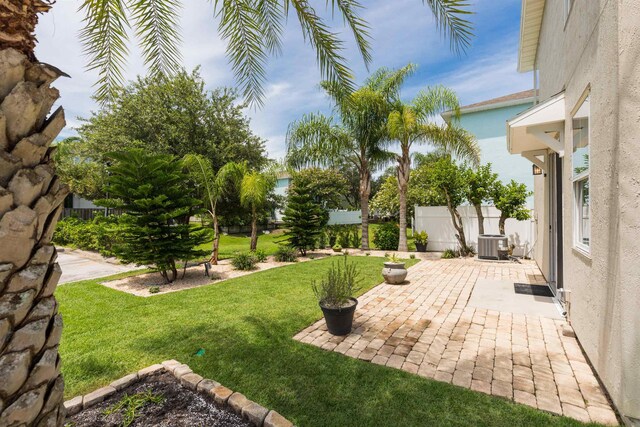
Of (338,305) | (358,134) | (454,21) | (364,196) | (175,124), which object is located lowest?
(338,305)

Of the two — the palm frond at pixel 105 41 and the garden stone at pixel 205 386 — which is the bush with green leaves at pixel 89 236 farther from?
the garden stone at pixel 205 386

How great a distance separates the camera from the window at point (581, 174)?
3738mm

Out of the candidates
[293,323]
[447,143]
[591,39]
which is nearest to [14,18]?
[293,323]

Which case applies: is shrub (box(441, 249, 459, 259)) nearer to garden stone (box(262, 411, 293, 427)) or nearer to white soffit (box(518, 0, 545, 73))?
white soffit (box(518, 0, 545, 73))

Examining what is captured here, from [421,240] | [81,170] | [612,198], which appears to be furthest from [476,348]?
[81,170]

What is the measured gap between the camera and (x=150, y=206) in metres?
7.37

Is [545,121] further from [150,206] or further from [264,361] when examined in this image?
[150,206]

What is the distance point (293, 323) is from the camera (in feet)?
15.9

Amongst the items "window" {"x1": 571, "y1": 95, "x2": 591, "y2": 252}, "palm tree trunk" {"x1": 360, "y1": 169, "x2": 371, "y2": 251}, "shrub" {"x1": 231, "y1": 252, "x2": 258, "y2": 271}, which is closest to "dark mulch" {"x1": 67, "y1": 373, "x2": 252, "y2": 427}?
"window" {"x1": 571, "y1": 95, "x2": 591, "y2": 252}

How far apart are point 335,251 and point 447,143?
678cm

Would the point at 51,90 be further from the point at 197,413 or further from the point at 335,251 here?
the point at 335,251

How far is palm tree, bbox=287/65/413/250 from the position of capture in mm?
12766

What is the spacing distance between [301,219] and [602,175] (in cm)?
1049

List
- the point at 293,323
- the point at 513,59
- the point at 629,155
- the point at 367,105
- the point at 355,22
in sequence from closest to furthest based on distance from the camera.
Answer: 1. the point at 629,155
2. the point at 355,22
3. the point at 293,323
4. the point at 513,59
5. the point at 367,105
